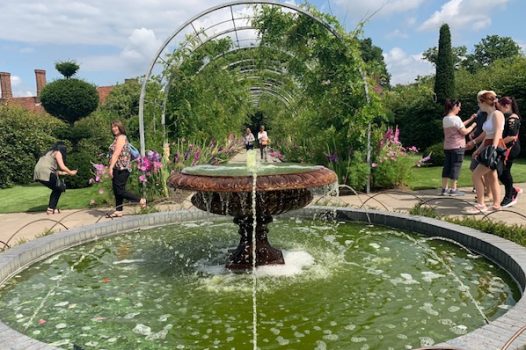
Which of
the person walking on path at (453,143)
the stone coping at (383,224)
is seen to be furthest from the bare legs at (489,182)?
the person walking on path at (453,143)

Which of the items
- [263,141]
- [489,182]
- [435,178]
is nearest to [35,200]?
[489,182]

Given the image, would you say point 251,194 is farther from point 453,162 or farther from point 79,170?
point 79,170

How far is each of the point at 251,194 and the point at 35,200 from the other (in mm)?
7783

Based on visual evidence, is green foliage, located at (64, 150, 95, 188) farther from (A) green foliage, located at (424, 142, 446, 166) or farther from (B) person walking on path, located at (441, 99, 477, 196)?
(A) green foliage, located at (424, 142, 446, 166)

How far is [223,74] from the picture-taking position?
53.0 feet

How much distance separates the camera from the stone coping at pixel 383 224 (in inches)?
97.3

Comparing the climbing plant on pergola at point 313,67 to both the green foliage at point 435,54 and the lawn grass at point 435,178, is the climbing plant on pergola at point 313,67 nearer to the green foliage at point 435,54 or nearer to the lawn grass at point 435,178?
the lawn grass at point 435,178

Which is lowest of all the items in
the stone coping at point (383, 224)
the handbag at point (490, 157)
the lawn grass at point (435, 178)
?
the stone coping at point (383, 224)

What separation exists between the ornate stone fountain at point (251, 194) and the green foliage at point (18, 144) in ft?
38.8

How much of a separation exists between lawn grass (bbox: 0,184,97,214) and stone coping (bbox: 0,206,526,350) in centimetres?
284

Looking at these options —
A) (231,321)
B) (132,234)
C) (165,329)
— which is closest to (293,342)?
(231,321)

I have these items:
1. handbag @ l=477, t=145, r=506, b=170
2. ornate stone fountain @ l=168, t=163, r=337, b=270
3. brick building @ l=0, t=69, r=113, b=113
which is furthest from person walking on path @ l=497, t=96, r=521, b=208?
brick building @ l=0, t=69, r=113, b=113

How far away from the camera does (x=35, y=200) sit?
9875 millimetres

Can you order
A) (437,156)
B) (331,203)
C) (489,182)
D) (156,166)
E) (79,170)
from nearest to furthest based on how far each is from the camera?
(489,182), (331,203), (156,166), (79,170), (437,156)
